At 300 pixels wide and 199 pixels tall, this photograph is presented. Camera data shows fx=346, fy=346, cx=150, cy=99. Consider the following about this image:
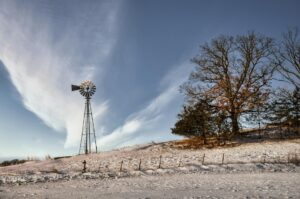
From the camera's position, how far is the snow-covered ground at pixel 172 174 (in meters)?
16.3

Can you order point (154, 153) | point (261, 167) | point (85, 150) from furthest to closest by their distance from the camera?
point (85, 150)
point (154, 153)
point (261, 167)

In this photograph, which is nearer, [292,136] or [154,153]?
[154,153]

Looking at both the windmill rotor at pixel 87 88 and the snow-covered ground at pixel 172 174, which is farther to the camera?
the windmill rotor at pixel 87 88

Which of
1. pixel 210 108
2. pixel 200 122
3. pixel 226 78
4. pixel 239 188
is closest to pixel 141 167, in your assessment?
pixel 239 188

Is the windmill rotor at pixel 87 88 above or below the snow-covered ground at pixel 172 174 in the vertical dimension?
above

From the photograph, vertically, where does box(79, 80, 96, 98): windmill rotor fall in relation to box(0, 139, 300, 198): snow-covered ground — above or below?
above

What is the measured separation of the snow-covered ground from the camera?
16.3 metres

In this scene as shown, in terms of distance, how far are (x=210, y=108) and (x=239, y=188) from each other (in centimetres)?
2831

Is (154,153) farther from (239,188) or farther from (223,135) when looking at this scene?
(239,188)

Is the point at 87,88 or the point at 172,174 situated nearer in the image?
the point at 172,174

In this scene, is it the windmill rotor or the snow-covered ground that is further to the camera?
the windmill rotor

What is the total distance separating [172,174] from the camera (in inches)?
925

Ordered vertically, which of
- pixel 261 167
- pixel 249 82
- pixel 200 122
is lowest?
pixel 261 167

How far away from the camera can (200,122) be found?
40969 mm
